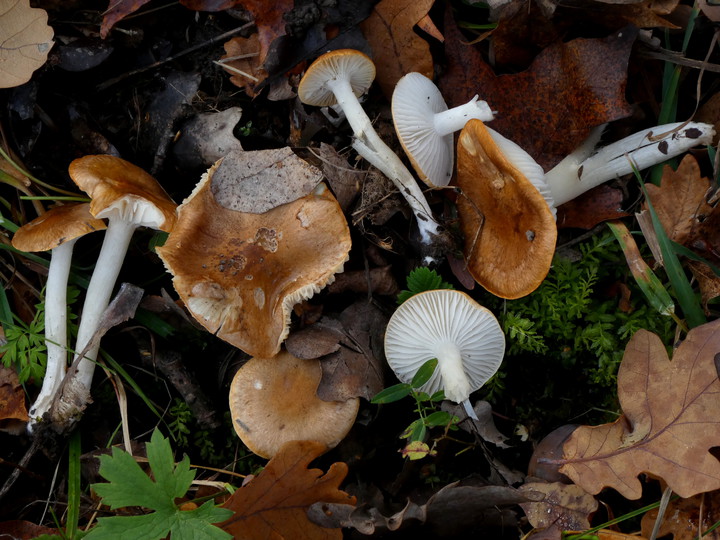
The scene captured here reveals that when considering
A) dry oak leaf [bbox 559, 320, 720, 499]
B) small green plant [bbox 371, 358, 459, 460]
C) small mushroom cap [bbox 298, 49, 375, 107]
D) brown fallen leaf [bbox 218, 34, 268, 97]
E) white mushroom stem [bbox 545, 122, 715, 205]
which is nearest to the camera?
dry oak leaf [bbox 559, 320, 720, 499]

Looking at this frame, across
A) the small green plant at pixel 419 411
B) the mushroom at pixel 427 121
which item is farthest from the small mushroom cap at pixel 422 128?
the small green plant at pixel 419 411

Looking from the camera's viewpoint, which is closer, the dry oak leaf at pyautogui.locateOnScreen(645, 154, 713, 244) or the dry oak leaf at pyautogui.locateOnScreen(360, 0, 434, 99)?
the dry oak leaf at pyautogui.locateOnScreen(645, 154, 713, 244)

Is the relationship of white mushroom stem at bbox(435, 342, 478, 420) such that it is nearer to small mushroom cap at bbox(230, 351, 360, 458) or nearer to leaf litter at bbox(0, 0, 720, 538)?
leaf litter at bbox(0, 0, 720, 538)

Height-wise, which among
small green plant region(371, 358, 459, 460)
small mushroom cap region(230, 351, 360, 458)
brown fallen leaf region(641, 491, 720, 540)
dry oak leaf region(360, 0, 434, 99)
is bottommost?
brown fallen leaf region(641, 491, 720, 540)

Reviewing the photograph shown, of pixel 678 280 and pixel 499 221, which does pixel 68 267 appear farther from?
pixel 678 280

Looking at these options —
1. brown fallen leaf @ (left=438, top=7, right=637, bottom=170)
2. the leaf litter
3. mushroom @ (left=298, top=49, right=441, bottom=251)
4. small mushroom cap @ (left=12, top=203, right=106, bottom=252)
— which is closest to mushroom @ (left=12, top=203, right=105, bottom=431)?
small mushroom cap @ (left=12, top=203, right=106, bottom=252)

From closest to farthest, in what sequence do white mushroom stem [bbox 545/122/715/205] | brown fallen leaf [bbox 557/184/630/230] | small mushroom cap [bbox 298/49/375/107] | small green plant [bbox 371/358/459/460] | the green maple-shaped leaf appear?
the green maple-shaped leaf, small green plant [bbox 371/358/459/460], small mushroom cap [bbox 298/49/375/107], white mushroom stem [bbox 545/122/715/205], brown fallen leaf [bbox 557/184/630/230]

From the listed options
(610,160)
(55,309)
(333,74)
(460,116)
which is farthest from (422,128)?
(55,309)

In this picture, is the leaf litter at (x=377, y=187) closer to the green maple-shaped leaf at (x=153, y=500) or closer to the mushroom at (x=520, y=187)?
the mushroom at (x=520, y=187)

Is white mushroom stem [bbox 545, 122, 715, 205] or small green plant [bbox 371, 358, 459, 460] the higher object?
white mushroom stem [bbox 545, 122, 715, 205]
